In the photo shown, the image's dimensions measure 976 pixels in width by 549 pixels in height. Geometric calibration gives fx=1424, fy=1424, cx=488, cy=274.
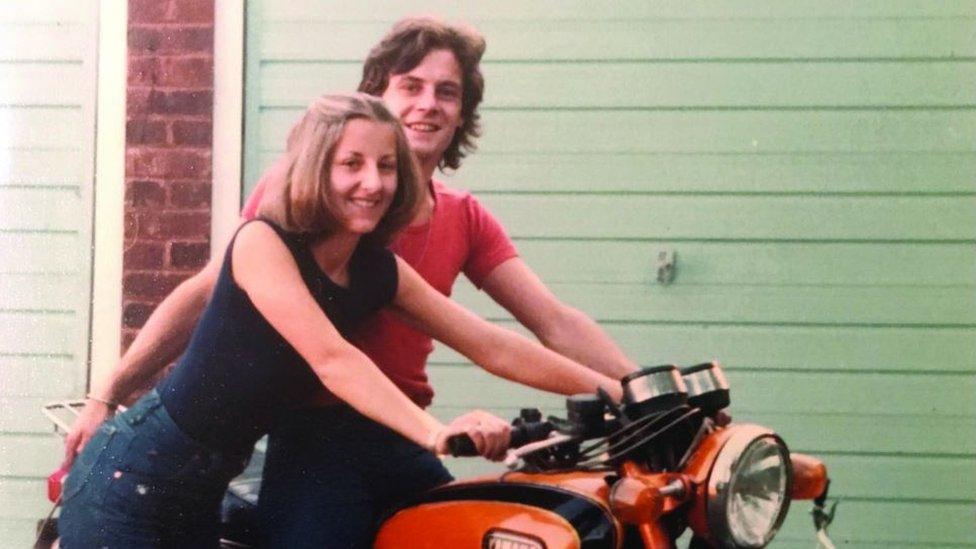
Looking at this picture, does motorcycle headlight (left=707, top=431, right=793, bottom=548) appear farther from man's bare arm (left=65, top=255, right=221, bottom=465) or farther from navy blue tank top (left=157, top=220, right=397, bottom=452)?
man's bare arm (left=65, top=255, right=221, bottom=465)

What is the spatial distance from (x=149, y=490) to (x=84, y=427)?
49 centimetres

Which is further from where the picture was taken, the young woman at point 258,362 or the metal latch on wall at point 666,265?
the metal latch on wall at point 666,265

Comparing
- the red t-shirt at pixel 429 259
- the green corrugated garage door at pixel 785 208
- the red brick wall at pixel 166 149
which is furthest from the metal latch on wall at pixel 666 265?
the red t-shirt at pixel 429 259

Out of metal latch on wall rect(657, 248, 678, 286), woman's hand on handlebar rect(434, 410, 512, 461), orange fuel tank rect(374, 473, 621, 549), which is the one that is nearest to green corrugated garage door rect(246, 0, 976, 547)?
metal latch on wall rect(657, 248, 678, 286)

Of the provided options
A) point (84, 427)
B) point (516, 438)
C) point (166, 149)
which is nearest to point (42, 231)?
point (166, 149)

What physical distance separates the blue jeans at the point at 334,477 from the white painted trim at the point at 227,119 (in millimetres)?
2589

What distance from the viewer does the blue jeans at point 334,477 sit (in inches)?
110

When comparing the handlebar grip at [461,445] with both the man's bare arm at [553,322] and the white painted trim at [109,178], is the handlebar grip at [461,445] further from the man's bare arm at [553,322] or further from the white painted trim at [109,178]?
the white painted trim at [109,178]

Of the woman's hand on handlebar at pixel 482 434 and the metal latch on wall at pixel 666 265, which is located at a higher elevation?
the metal latch on wall at pixel 666 265

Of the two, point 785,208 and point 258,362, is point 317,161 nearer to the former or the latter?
point 258,362

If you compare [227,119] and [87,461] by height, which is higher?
[227,119]

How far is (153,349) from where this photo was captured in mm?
3221

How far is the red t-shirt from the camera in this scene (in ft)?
10.9

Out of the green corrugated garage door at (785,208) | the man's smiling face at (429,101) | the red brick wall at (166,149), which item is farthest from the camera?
the red brick wall at (166,149)
